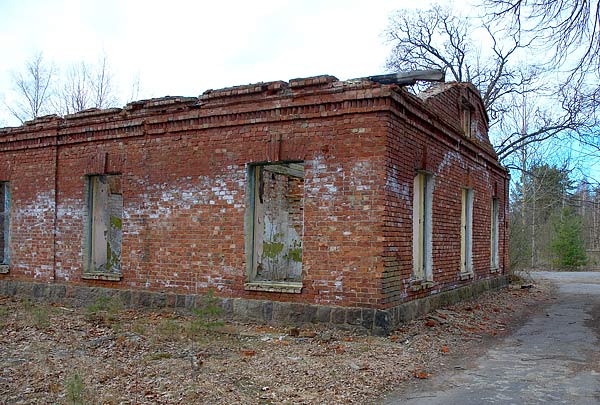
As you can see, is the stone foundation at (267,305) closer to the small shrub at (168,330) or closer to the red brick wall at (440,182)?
the red brick wall at (440,182)

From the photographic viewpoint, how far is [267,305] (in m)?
9.56

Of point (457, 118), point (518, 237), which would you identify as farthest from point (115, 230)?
point (518, 237)

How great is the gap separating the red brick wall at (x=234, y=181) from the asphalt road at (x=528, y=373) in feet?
6.20

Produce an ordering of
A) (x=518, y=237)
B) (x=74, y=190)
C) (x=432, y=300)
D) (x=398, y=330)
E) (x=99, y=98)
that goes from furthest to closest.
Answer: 1. (x=99, y=98)
2. (x=518, y=237)
3. (x=74, y=190)
4. (x=432, y=300)
5. (x=398, y=330)

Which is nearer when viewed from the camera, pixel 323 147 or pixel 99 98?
pixel 323 147

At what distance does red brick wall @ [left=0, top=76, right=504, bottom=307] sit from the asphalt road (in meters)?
1.89

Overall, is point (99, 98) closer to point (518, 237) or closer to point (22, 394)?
point (518, 237)

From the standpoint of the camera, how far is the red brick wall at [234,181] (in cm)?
886

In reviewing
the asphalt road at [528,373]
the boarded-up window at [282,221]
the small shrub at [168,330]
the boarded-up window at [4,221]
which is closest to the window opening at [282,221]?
the boarded-up window at [282,221]

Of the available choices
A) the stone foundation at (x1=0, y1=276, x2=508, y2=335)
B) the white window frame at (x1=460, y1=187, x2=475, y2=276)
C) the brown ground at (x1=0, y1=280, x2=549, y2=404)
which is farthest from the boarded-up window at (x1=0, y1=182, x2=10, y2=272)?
the white window frame at (x1=460, y1=187, x2=475, y2=276)

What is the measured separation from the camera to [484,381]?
652cm

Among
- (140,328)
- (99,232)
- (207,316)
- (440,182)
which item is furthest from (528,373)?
(99,232)

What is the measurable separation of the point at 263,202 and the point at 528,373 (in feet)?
19.6

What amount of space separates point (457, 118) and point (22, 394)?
35.9 feet
